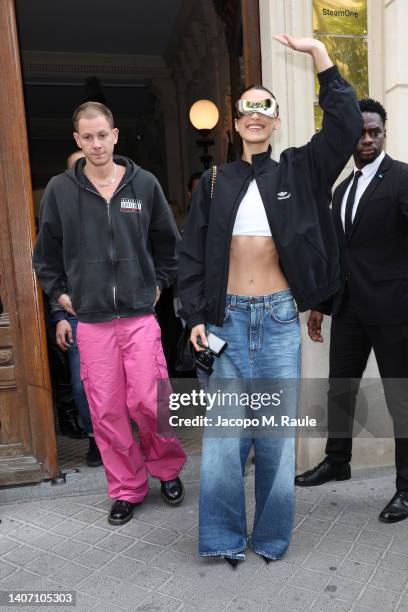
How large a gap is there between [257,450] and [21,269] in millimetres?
1850

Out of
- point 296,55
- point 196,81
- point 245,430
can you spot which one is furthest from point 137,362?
point 196,81

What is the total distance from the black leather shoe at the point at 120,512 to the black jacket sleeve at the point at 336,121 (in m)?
2.16

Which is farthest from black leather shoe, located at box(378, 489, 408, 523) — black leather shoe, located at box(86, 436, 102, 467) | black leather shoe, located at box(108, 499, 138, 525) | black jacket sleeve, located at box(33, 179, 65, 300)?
black jacket sleeve, located at box(33, 179, 65, 300)

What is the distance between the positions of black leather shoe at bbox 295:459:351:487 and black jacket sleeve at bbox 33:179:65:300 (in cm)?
188

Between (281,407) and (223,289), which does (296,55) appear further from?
(281,407)

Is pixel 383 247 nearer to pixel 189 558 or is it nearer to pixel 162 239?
pixel 162 239

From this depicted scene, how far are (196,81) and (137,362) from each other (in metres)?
7.38

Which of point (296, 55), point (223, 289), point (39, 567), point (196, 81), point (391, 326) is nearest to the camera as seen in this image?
Answer: point (223, 289)

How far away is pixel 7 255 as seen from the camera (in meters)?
3.55

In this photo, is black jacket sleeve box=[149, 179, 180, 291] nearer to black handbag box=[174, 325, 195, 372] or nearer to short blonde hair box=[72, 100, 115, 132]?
short blonde hair box=[72, 100, 115, 132]

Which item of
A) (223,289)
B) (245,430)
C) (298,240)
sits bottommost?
(245,430)

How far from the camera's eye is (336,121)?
242 cm

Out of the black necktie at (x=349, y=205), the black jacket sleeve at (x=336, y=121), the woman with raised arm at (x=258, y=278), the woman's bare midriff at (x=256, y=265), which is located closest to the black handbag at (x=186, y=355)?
the woman with raised arm at (x=258, y=278)

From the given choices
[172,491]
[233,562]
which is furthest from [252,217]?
[172,491]
